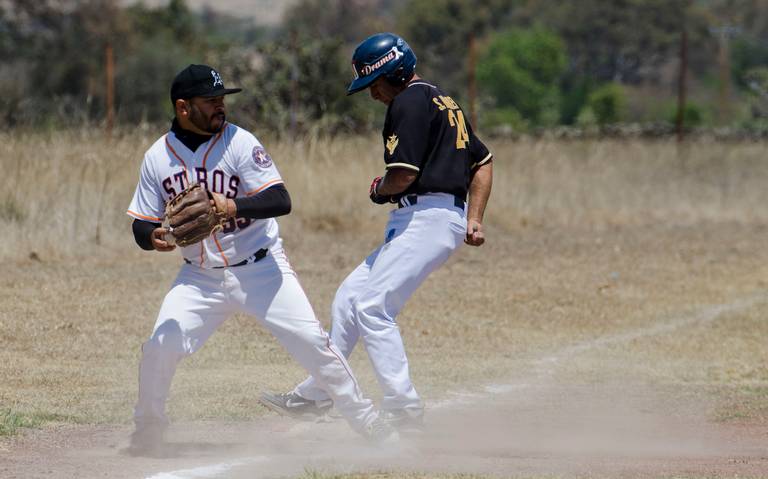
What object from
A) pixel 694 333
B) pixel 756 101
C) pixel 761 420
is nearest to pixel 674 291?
pixel 694 333

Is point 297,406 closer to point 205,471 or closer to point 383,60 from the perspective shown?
point 205,471

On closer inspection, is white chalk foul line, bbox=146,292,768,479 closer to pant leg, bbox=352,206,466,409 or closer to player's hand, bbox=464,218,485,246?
pant leg, bbox=352,206,466,409

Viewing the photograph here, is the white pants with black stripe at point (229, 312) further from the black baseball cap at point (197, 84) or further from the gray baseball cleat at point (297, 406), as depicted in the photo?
the black baseball cap at point (197, 84)

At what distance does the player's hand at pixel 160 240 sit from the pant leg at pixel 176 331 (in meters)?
0.27

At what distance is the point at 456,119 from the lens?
289 inches

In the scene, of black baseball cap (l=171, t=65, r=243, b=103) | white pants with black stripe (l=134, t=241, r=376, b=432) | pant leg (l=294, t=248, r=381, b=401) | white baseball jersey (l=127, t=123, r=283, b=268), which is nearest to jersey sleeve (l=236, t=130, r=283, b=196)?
white baseball jersey (l=127, t=123, r=283, b=268)

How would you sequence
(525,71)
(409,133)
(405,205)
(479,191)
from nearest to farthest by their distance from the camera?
1. (409,133)
2. (405,205)
3. (479,191)
4. (525,71)

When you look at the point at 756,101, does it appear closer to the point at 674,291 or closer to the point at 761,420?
the point at 674,291

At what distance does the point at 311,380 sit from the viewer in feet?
24.8

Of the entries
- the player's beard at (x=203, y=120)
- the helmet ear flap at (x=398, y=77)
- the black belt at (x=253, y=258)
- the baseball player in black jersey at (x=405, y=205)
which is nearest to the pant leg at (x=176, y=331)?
the black belt at (x=253, y=258)

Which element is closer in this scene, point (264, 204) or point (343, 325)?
point (264, 204)

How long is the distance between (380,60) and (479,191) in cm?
91

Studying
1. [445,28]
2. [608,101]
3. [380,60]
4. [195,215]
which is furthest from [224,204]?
[445,28]

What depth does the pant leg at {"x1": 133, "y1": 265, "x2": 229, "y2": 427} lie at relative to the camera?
681 cm
